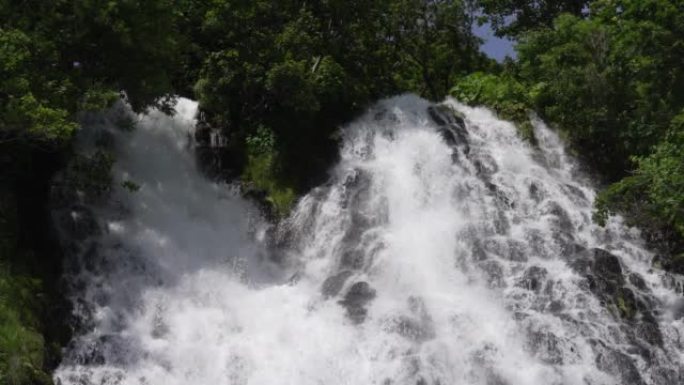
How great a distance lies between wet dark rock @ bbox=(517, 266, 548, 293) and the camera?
15.7m

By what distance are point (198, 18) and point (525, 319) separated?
1107 cm

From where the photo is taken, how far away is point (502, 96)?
72.9 feet

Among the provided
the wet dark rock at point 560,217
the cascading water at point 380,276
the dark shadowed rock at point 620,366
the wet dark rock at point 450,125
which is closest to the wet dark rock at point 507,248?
the cascading water at point 380,276

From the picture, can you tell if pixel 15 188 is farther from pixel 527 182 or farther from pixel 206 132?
pixel 527 182

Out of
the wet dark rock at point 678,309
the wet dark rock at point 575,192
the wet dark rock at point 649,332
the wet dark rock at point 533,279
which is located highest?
the wet dark rock at point 575,192

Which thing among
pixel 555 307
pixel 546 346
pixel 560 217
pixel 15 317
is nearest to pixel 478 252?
pixel 555 307

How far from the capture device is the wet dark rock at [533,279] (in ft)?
51.5

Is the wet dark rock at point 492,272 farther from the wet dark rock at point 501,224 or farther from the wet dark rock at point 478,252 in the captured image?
the wet dark rock at point 501,224

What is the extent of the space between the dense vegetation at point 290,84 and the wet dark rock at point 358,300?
3.73 meters

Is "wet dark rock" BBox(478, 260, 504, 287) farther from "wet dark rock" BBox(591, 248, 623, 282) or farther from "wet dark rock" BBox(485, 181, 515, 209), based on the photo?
"wet dark rock" BBox(485, 181, 515, 209)

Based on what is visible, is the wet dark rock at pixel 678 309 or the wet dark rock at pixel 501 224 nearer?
the wet dark rock at pixel 678 309

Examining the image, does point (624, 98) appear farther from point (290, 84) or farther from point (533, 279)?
point (290, 84)

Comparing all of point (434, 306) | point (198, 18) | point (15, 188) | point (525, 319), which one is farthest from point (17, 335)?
point (198, 18)

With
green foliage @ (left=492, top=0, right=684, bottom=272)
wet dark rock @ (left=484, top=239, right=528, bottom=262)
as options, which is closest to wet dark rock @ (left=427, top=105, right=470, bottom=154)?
green foliage @ (left=492, top=0, right=684, bottom=272)
